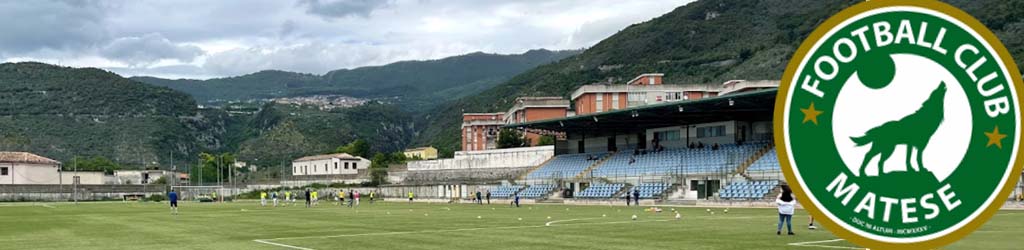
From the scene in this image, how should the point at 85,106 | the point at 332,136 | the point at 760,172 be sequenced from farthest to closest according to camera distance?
the point at 332,136 → the point at 85,106 → the point at 760,172

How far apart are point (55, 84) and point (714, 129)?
15262cm

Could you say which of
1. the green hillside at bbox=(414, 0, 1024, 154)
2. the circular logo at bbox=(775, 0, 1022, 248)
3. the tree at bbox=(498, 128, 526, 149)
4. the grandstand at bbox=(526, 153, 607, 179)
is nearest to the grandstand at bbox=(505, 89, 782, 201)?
the grandstand at bbox=(526, 153, 607, 179)

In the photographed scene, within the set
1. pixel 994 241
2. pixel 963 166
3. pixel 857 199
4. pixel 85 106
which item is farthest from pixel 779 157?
pixel 85 106

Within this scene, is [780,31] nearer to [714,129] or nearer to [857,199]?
[714,129]

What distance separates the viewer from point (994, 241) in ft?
61.5

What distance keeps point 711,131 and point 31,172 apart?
77671 mm

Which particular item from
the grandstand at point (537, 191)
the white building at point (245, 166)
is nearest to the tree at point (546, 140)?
the grandstand at point (537, 191)

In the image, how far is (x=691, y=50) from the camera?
159250mm

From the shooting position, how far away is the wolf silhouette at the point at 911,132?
323 centimetres

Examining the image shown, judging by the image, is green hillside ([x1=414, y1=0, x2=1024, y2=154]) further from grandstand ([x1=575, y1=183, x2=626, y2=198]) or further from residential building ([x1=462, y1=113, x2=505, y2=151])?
grandstand ([x1=575, y1=183, x2=626, y2=198])

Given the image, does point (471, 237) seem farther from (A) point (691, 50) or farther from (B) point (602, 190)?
(A) point (691, 50)

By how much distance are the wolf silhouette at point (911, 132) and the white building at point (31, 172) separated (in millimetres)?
108205

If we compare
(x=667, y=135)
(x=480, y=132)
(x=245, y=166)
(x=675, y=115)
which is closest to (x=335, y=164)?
(x=480, y=132)

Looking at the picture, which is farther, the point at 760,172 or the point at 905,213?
the point at 760,172
